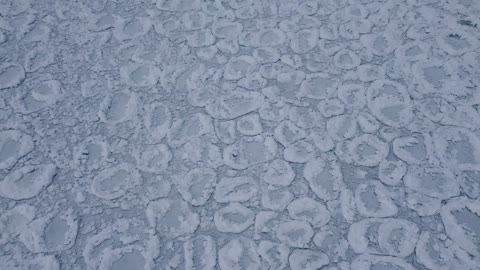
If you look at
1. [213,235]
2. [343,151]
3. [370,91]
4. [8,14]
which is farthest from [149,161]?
[8,14]

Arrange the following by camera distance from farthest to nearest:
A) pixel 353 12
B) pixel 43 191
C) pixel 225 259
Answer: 1. pixel 353 12
2. pixel 43 191
3. pixel 225 259

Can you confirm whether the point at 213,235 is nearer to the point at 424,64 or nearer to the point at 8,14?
the point at 424,64

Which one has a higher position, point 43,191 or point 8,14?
point 8,14

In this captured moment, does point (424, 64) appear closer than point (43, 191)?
No

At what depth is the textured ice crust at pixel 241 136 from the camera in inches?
35.9

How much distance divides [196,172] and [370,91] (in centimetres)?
55

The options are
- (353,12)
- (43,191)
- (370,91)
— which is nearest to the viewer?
(43,191)

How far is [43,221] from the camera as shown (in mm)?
958

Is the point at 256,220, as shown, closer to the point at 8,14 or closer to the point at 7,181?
the point at 7,181

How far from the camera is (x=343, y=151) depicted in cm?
104

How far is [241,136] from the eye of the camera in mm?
1089

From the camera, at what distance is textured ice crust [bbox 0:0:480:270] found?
911 mm

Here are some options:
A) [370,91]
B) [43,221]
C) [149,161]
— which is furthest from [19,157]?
[370,91]

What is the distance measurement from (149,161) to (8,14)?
0.89 m
